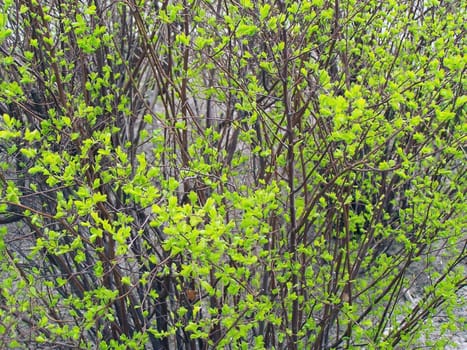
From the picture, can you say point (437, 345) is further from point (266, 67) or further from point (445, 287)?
point (266, 67)

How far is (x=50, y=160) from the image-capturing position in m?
2.84

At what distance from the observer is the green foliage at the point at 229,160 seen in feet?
10.6

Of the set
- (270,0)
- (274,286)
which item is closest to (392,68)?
(270,0)

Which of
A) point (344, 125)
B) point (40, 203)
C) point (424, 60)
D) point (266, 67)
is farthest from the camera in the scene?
point (40, 203)

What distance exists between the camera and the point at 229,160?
14.7ft

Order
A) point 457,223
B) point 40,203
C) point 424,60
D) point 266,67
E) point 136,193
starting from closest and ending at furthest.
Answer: point 136,193
point 266,67
point 424,60
point 457,223
point 40,203

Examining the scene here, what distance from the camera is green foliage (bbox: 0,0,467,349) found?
3246 millimetres

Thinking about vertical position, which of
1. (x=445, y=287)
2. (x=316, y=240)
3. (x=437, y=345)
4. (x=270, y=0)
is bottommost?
(x=437, y=345)

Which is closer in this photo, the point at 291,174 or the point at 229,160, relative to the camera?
the point at 291,174

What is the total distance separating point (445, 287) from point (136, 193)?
6.82 ft

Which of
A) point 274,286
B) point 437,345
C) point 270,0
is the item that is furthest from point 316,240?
point 270,0

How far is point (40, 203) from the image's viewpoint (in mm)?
4184

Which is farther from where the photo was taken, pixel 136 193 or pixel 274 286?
pixel 274 286

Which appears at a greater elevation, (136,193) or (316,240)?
(136,193)
